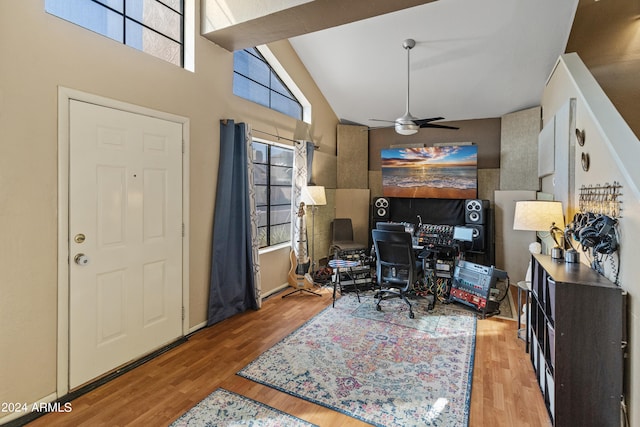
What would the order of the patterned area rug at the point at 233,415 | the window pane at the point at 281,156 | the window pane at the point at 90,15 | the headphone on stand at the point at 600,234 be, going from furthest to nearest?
the window pane at the point at 281,156
the window pane at the point at 90,15
the patterned area rug at the point at 233,415
the headphone on stand at the point at 600,234

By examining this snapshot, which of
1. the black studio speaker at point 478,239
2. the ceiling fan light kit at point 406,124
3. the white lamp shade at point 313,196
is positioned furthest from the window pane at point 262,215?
the black studio speaker at point 478,239

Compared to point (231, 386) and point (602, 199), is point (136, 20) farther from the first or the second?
point (602, 199)

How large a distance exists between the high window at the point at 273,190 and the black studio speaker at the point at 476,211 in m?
2.77

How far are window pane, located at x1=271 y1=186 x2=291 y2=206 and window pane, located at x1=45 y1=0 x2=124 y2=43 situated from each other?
8.19ft

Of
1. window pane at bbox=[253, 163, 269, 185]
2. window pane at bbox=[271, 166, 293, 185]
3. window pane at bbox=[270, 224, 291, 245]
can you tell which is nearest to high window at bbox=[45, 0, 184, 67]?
window pane at bbox=[253, 163, 269, 185]

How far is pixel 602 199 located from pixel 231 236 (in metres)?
3.15

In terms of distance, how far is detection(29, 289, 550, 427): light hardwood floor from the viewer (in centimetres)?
202

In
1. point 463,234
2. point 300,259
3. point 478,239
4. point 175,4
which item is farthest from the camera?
point 478,239

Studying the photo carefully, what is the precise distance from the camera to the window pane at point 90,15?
2242 mm

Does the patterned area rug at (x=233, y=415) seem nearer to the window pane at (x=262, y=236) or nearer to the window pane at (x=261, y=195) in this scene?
the window pane at (x=262, y=236)

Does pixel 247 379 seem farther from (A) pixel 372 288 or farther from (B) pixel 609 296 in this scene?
(A) pixel 372 288

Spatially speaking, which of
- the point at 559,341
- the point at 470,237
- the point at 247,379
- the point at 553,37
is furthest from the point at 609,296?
the point at 553,37

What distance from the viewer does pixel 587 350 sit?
178 cm

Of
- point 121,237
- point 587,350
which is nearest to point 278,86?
point 121,237
